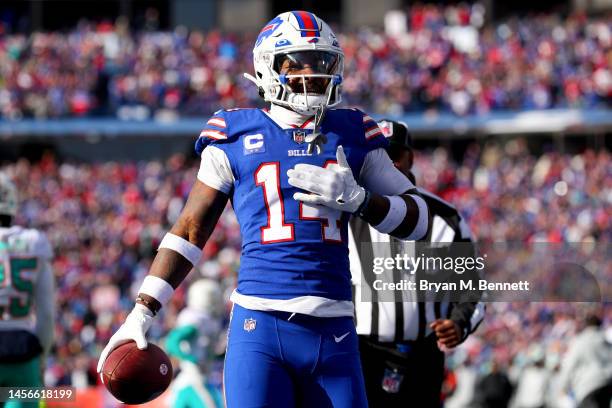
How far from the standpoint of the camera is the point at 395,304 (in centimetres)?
506

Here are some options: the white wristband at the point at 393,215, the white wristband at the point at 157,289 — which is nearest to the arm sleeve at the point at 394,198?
the white wristband at the point at 393,215

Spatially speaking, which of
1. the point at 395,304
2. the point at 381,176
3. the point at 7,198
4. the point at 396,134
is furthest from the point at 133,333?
the point at 7,198

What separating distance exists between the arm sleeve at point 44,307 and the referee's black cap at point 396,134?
1.87 m

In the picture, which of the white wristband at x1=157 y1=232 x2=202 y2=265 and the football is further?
the white wristband at x1=157 y1=232 x2=202 y2=265

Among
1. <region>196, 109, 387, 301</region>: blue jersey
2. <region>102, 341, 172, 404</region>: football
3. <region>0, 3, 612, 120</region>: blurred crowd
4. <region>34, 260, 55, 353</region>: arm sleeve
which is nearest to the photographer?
<region>102, 341, 172, 404</region>: football

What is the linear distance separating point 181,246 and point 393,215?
2.31 feet

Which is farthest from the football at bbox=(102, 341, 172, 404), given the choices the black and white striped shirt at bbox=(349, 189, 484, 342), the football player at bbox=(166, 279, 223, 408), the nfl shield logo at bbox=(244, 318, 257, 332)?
the football player at bbox=(166, 279, 223, 408)

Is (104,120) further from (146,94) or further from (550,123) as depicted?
(550,123)

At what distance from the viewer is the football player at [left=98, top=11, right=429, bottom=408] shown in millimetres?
3555

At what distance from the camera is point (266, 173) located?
3646 mm

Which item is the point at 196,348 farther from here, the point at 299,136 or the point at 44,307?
the point at 299,136

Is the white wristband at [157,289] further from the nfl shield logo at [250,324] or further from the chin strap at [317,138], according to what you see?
the chin strap at [317,138]

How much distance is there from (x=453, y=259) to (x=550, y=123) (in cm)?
1726

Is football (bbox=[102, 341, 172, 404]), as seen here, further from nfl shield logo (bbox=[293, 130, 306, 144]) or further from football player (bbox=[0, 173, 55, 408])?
football player (bbox=[0, 173, 55, 408])
